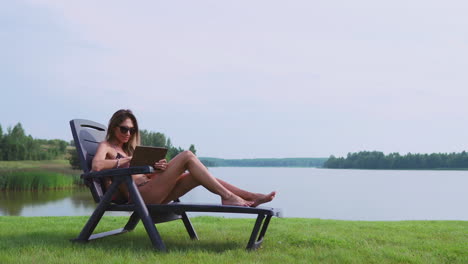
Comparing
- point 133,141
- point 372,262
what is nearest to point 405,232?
point 372,262

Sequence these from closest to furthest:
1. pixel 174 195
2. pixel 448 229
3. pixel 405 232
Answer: pixel 174 195
pixel 405 232
pixel 448 229

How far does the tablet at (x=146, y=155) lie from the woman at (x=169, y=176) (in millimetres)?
73

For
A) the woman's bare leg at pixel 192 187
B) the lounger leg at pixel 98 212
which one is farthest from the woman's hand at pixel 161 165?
the lounger leg at pixel 98 212

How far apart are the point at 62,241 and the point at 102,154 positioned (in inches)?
39.6

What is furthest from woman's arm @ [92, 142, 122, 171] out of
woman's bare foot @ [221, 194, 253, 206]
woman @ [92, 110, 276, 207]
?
woman's bare foot @ [221, 194, 253, 206]

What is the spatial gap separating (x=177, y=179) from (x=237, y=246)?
903 mm

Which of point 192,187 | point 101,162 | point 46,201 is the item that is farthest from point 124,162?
point 46,201

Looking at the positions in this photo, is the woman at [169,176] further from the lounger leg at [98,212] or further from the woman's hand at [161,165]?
the lounger leg at [98,212]

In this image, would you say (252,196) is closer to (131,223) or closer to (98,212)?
(98,212)

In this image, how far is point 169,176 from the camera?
435 cm

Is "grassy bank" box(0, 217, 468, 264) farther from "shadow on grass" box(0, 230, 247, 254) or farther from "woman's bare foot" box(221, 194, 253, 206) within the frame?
"woman's bare foot" box(221, 194, 253, 206)

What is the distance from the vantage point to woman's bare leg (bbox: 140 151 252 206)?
425 centimetres

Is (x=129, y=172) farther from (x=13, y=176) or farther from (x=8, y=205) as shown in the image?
(x=13, y=176)

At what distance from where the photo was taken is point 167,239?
16.7ft
